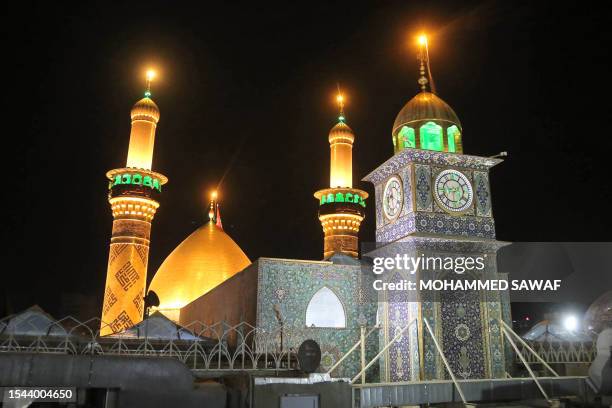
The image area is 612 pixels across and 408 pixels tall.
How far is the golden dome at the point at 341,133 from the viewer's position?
25.6 meters

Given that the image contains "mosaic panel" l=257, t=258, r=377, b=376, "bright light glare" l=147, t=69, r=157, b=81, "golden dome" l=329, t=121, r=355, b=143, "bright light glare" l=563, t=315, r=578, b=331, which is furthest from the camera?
"golden dome" l=329, t=121, r=355, b=143

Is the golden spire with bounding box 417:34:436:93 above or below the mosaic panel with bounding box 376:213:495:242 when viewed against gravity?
above

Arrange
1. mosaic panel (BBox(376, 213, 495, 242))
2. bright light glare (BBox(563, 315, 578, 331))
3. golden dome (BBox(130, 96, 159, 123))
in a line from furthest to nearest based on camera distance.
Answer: bright light glare (BBox(563, 315, 578, 331)) → golden dome (BBox(130, 96, 159, 123)) → mosaic panel (BBox(376, 213, 495, 242))

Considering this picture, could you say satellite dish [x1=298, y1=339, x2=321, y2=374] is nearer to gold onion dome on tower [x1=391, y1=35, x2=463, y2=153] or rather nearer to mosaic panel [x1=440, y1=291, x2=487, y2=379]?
mosaic panel [x1=440, y1=291, x2=487, y2=379]

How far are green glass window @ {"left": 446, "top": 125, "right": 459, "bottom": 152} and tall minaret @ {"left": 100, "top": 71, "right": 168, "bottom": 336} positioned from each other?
43.4ft

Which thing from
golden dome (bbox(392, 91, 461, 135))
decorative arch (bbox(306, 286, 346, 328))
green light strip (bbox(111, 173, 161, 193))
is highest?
green light strip (bbox(111, 173, 161, 193))

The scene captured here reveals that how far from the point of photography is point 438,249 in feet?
41.1

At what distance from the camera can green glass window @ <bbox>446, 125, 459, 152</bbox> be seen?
45.5ft

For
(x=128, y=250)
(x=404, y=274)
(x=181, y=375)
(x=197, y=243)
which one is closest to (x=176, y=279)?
(x=197, y=243)

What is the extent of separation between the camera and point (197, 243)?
2758 centimetres

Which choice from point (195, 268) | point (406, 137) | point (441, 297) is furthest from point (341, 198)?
point (441, 297)

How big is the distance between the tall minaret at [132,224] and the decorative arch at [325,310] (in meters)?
9.47

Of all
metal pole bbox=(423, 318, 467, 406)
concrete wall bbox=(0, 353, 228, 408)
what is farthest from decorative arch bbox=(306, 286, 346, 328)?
concrete wall bbox=(0, 353, 228, 408)

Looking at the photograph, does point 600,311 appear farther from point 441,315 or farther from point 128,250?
point 128,250
